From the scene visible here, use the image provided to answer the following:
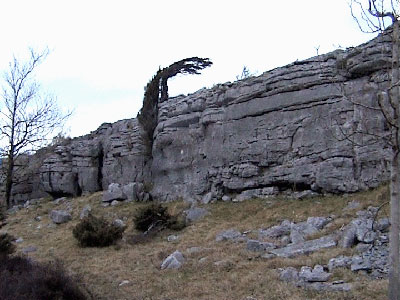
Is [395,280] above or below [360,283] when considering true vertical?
above

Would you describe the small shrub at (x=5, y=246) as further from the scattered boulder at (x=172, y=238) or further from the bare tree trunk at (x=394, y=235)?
the bare tree trunk at (x=394, y=235)

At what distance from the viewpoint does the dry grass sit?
7.50 metres

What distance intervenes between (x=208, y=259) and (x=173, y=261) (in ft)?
2.62

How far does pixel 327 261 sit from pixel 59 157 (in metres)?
17.6

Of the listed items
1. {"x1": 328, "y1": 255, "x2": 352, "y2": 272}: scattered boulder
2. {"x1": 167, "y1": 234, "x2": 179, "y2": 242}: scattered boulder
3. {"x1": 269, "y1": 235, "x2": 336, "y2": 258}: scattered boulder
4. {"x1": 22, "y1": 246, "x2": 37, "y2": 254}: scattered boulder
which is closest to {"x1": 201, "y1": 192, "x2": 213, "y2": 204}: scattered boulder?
{"x1": 167, "y1": 234, "x2": 179, "y2": 242}: scattered boulder

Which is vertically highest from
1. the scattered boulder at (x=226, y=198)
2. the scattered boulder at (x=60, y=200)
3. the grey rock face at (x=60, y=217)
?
the scattered boulder at (x=60, y=200)

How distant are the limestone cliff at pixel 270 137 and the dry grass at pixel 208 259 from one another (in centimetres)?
90

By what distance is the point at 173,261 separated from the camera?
9.81 meters

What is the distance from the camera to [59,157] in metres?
22.7

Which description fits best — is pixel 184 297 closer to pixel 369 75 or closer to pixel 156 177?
pixel 369 75

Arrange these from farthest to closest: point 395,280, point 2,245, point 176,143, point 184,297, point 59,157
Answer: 1. point 59,157
2. point 176,143
3. point 2,245
4. point 184,297
5. point 395,280

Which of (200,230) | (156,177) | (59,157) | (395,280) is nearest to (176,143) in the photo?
(156,177)

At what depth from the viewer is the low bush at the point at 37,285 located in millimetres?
6272

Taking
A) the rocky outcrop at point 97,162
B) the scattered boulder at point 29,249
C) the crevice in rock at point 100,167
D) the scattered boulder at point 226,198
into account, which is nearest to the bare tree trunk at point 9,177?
the rocky outcrop at point 97,162
